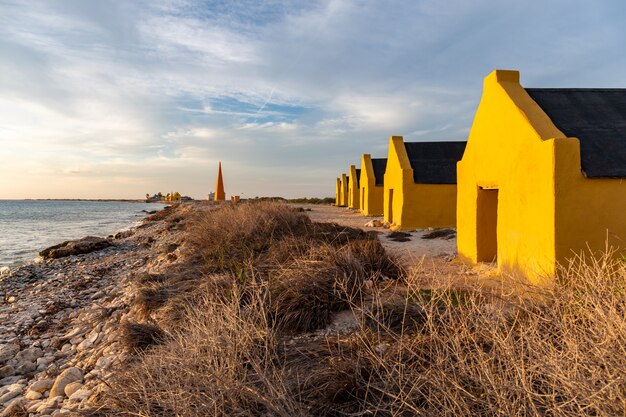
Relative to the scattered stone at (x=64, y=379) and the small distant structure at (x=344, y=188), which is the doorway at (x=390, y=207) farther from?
the small distant structure at (x=344, y=188)

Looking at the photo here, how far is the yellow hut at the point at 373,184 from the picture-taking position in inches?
1032

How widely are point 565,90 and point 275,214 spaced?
810cm

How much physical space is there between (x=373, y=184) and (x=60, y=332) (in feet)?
74.1

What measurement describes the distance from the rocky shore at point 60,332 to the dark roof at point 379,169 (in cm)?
1755

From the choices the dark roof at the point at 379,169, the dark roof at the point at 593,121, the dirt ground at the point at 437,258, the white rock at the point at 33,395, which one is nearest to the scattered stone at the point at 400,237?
the dirt ground at the point at 437,258

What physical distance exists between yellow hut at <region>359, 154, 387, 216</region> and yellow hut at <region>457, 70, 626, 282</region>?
16.3m

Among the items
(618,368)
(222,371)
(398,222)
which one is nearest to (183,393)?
(222,371)

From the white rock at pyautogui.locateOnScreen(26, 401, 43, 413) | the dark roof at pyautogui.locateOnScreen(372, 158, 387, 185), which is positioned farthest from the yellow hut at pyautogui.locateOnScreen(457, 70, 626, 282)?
the dark roof at pyautogui.locateOnScreen(372, 158, 387, 185)

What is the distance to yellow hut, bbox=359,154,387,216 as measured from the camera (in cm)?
2620

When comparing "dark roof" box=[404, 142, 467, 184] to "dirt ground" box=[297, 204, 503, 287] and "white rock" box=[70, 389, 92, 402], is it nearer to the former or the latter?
"dirt ground" box=[297, 204, 503, 287]

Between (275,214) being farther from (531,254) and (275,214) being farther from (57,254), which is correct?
(57,254)

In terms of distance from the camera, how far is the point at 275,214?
11875mm

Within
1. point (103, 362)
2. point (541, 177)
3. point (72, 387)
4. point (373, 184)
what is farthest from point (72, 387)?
point (373, 184)

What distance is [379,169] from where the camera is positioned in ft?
92.9
